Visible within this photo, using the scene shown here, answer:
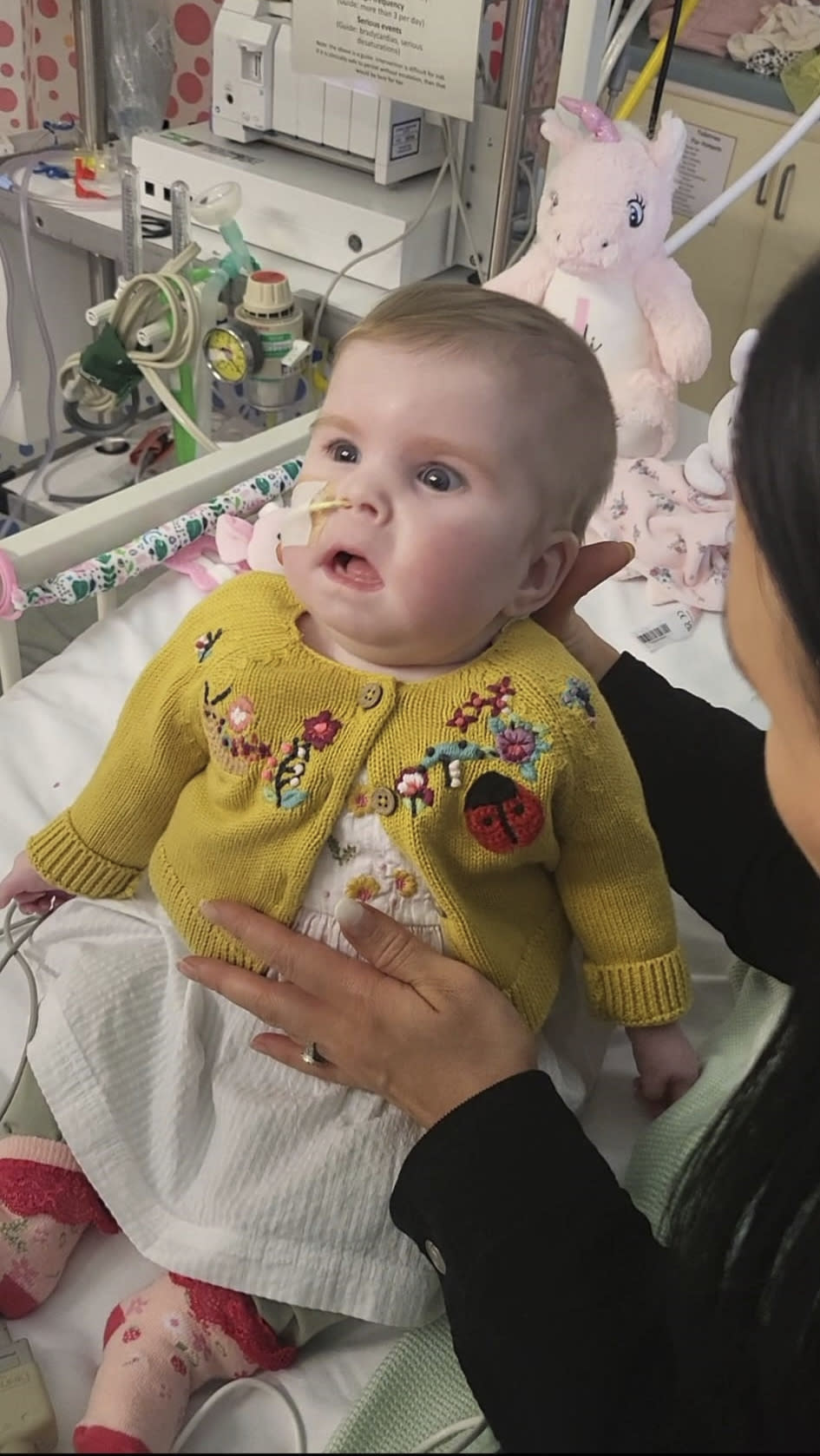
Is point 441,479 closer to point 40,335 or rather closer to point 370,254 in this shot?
point 370,254

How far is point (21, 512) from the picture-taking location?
1949mm

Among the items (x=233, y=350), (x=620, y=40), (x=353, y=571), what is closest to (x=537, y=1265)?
(x=353, y=571)

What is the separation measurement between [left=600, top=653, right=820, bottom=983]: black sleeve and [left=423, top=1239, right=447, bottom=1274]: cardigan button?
33 centimetres

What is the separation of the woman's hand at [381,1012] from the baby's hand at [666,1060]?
0.16 m

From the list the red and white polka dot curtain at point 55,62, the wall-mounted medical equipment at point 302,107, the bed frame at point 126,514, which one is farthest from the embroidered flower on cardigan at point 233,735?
the red and white polka dot curtain at point 55,62

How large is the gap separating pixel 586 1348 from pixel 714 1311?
56mm

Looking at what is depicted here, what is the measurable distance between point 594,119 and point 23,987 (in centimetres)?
116

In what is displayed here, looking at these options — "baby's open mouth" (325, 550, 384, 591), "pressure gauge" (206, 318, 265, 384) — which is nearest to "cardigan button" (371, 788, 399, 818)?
"baby's open mouth" (325, 550, 384, 591)

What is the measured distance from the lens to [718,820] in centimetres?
98

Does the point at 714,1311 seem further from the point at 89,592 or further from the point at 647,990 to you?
the point at 89,592

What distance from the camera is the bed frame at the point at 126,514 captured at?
123 cm

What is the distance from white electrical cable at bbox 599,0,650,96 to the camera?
1521 mm

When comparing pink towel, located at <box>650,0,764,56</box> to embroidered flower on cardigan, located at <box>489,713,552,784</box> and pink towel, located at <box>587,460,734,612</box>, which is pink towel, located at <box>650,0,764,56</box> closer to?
pink towel, located at <box>587,460,734,612</box>

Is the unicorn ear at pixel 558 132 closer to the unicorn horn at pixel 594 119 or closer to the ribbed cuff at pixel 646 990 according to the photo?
the unicorn horn at pixel 594 119
